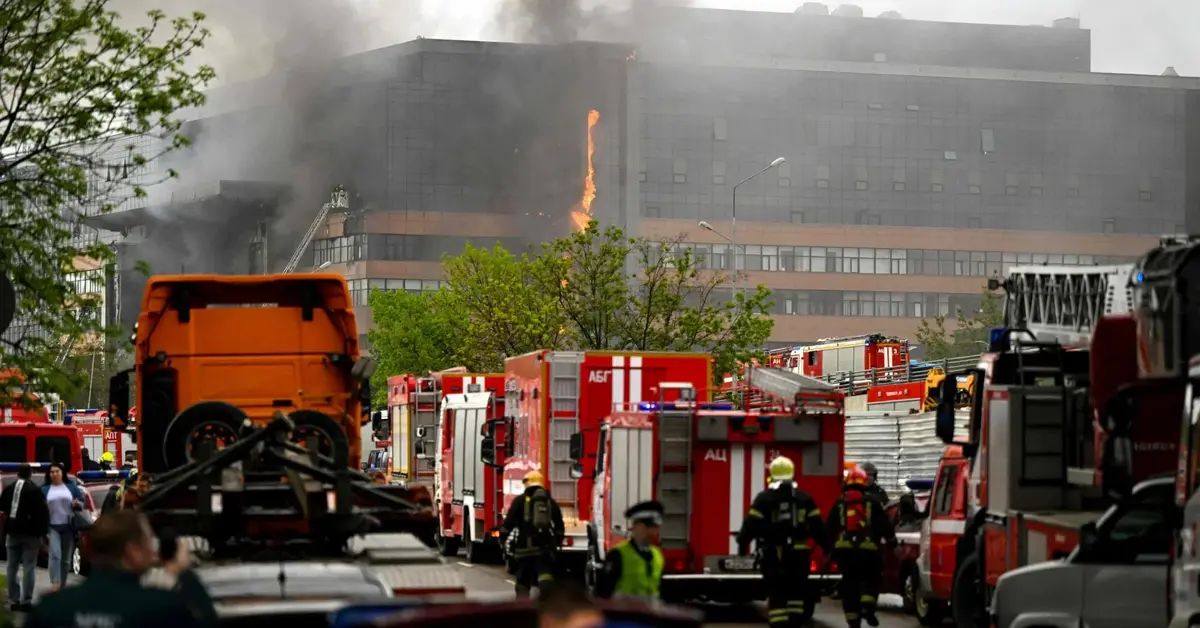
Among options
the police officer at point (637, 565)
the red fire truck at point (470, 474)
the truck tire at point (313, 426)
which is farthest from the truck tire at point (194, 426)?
the red fire truck at point (470, 474)

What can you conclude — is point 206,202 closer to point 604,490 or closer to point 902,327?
point 902,327

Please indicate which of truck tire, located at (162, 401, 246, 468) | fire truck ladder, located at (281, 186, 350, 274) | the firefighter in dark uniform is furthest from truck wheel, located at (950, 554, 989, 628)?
fire truck ladder, located at (281, 186, 350, 274)

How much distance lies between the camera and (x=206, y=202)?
104 metres

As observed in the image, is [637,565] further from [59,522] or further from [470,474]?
[470,474]

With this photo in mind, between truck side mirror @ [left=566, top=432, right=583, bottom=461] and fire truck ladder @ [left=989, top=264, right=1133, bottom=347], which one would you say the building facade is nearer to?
truck side mirror @ [left=566, top=432, right=583, bottom=461]

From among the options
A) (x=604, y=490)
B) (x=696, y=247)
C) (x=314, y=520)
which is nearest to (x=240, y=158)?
(x=696, y=247)

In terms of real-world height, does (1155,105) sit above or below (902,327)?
above

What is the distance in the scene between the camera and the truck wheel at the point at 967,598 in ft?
51.9

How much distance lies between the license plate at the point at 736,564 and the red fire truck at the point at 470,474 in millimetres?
8291

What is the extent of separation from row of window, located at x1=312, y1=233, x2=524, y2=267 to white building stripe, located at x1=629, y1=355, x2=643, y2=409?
76.2 m

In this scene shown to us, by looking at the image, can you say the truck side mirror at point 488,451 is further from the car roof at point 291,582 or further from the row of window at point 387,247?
the row of window at point 387,247

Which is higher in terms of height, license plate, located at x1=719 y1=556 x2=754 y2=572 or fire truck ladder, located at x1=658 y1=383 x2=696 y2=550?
fire truck ladder, located at x1=658 y1=383 x2=696 y2=550

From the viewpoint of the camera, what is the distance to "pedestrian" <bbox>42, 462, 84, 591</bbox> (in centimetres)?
2158

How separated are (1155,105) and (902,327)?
19309 millimetres
